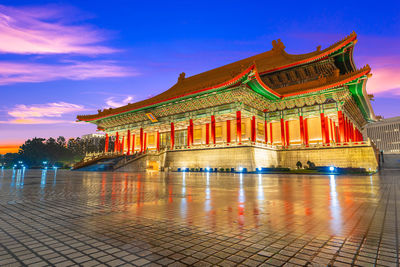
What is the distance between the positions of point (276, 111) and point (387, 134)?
2983 inches

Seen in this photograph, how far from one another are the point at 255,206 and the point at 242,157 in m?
20.4

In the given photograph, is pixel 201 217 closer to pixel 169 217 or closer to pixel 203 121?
pixel 169 217

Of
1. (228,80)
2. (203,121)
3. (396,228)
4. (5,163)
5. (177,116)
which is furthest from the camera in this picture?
(5,163)

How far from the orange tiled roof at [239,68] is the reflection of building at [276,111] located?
11 cm

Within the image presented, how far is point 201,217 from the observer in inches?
134

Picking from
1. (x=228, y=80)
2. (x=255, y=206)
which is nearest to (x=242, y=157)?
(x=228, y=80)

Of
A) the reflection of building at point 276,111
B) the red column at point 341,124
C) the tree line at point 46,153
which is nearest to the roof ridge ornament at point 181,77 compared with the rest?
the reflection of building at point 276,111

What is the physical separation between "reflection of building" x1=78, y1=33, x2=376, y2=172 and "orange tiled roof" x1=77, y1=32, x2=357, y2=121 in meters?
0.11

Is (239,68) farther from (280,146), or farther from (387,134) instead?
(387,134)

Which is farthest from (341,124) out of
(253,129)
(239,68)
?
(239,68)

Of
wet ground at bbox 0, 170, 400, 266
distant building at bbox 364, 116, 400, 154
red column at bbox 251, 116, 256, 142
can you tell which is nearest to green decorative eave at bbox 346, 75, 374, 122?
red column at bbox 251, 116, 256, 142

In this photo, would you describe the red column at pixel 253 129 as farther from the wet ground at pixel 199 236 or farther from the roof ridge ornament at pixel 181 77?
the wet ground at pixel 199 236

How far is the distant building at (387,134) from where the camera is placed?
259 ft

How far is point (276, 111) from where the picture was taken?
2969 cm
